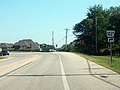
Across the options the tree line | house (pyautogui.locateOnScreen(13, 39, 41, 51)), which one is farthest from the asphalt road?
house (pyautogui.locateOnScreen(13, 39, 41, 51))

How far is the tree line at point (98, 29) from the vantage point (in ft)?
311

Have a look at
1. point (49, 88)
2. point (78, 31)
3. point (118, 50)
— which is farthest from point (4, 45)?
point (49, 88)

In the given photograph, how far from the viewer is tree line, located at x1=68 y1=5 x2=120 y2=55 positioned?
311 ft

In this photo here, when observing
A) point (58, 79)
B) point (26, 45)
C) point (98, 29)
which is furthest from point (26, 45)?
point (58, 79)

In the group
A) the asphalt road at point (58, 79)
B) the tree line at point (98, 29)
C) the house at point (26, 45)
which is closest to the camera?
the asphalt road at point (58, 79)

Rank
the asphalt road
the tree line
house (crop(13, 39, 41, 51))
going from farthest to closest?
house (crop(13, 39, 41, 51))
the tree line
the asphalt road

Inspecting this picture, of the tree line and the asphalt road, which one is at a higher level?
the tree line

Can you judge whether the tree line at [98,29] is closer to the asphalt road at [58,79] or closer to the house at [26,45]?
the house at [26,45]

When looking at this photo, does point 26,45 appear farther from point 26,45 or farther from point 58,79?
point 58,79

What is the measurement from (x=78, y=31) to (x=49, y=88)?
341 ft

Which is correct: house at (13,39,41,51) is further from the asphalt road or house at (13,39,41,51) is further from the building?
the asphalt road

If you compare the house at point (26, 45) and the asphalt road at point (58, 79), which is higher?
the house at point (26, 45)

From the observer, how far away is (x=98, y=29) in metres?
101

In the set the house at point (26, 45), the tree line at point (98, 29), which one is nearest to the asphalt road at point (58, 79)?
the tree line at point (98, 29)
